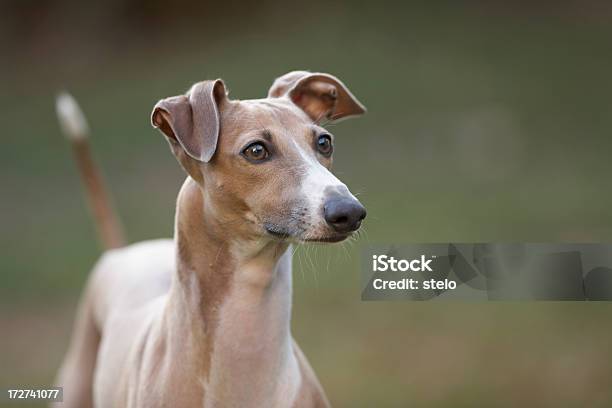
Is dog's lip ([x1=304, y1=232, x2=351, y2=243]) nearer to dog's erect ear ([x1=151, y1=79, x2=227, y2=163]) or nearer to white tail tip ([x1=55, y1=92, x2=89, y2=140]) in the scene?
dog's erect ear ([x1=151, y1=79, x2=227, y2=163])

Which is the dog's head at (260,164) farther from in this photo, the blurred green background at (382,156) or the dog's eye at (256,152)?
the blurred green background at (382,156)

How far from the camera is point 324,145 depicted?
12.8ft

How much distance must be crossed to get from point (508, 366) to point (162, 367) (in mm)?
4792

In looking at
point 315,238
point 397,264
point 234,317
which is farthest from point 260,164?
point 397,264

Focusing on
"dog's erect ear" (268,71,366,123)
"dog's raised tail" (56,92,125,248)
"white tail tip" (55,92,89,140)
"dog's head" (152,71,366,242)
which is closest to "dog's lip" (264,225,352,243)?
"dog's head" (152,71,366,242)

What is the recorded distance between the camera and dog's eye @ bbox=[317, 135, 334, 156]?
3.89 meters

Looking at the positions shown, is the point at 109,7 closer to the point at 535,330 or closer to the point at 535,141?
the point at 535,141

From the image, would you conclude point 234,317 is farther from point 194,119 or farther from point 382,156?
point 382,156

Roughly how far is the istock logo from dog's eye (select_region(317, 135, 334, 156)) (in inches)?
49.1

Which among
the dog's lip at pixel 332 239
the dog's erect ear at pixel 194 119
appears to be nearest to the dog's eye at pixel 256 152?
the dog's erect ear at pixel 194 119

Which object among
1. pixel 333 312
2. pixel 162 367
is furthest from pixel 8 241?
pixel 162 367
